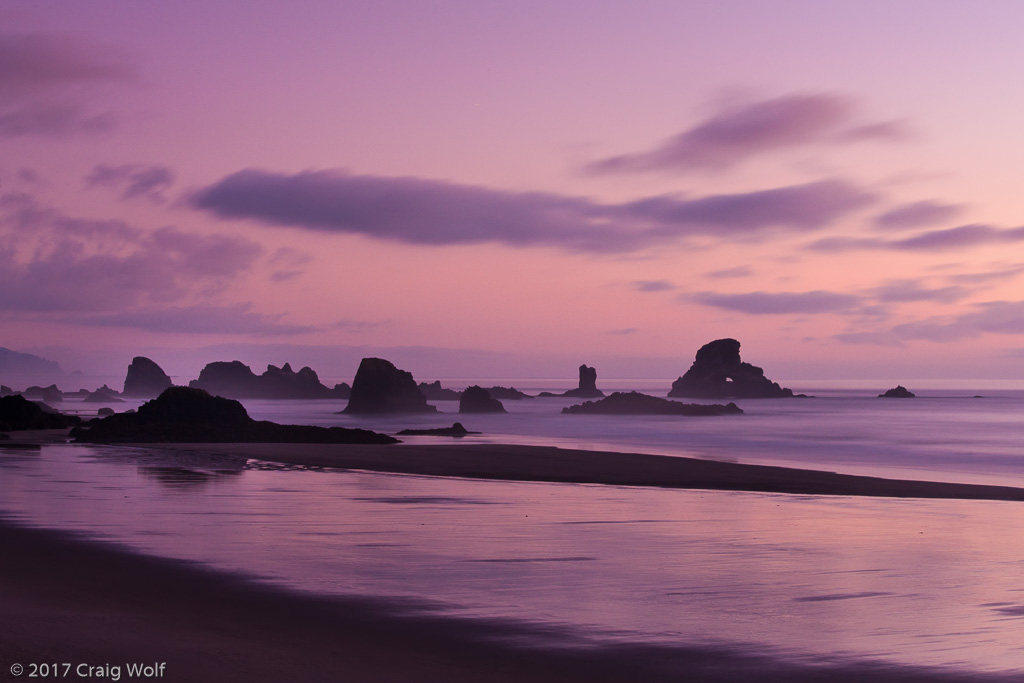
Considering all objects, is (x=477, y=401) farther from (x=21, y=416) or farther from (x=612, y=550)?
(x=612, y=550)

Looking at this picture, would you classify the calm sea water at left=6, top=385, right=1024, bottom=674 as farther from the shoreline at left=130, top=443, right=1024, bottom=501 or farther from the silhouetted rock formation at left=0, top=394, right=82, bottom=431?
the silhouetted rock formation at left=0, top=394, right=82, bottom=431

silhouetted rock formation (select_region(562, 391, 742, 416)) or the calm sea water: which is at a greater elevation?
silhouetted rock formation (select_region(562, 391, 742, 416))

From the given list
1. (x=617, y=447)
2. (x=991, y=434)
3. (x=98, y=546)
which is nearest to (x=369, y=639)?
(x=98, y=546)

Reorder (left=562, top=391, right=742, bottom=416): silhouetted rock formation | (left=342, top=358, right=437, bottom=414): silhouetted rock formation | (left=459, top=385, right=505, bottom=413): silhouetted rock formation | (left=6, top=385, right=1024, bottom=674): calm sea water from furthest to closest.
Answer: (left=562, top=391, right=742, bottom=416): silhouetted rock formation < (left=459, top=385, right=505, bottom=413): silhouetted rock formation < (left=342, top=358, right=437, bottom=414): silhouetted rock formation < (left=6, top=385, right=1024, bottom=674): calm sea water

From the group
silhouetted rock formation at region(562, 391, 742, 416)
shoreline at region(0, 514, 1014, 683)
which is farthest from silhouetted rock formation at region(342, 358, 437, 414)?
shoreline at region(0, 514, 1014, 683)

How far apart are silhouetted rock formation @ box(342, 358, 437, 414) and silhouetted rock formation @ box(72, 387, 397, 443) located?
71.6 m

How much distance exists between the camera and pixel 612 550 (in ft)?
49.2

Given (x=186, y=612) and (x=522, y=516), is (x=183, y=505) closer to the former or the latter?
(x=522, y=516)

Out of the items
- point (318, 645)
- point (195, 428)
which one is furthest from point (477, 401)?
point (318, 645)

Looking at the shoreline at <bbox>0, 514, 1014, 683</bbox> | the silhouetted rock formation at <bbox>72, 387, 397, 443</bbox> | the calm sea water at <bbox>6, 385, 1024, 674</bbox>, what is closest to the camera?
the shoreline at <bbox>0, 514, 1014, 683</bbox>

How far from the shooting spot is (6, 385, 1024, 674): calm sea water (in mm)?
9883

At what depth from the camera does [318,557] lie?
45.2 feet

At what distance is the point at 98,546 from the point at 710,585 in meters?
9.41

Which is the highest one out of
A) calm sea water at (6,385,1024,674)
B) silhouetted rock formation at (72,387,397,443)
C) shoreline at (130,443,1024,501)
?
silhouetted rock formation at (72,387,397,443)
